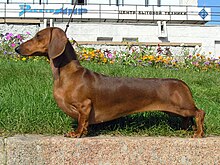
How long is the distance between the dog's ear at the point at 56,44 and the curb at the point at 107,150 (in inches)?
28.1

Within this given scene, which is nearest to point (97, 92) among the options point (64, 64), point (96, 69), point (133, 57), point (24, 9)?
point (64, 64)

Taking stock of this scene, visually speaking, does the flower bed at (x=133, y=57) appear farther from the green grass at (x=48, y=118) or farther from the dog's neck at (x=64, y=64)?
the dog's neck at (x=64, y=64)

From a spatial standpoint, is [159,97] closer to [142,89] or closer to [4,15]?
[142,89]

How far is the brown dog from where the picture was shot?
10.6 ft

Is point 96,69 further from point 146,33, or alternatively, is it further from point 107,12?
point 107,12

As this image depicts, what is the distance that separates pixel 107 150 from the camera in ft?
10.5

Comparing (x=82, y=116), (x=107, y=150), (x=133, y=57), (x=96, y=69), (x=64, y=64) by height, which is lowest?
(x=107, y=150)

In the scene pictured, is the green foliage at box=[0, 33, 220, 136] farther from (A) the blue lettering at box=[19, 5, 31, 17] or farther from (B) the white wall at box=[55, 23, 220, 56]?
(A) the blue lettering at box=[19, 5, 31, 17]

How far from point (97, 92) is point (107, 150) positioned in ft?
1.70

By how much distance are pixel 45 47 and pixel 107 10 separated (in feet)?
48.3

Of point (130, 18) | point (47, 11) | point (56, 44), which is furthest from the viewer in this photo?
point (130, 18)

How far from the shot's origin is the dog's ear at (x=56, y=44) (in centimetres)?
316

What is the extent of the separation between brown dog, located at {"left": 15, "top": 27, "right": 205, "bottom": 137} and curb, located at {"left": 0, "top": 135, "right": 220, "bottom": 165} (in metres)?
0.16

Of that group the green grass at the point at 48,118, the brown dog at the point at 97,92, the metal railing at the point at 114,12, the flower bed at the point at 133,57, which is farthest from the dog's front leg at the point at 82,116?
the metal railing at the point at 114,12
